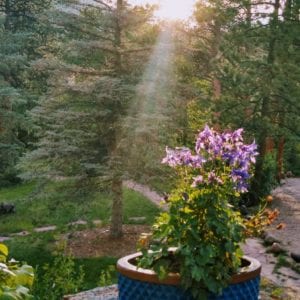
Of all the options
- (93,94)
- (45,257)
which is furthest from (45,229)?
(93,94)

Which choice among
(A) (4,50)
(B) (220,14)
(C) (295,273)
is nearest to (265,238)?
(C) (295,273)

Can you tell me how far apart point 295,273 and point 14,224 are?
561 cm

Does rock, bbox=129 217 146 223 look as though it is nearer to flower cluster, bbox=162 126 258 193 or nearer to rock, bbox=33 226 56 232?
rock, bbox=33 226 56 232

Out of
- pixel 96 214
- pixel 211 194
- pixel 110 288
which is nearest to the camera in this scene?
pixel 211 194

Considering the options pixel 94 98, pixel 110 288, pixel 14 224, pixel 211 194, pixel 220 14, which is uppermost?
pixel 220 14

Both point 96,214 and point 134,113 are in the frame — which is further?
point 96,214

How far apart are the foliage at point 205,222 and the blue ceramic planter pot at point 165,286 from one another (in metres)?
0.06

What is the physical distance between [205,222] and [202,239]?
106 millimetres

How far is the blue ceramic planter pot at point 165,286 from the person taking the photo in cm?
314

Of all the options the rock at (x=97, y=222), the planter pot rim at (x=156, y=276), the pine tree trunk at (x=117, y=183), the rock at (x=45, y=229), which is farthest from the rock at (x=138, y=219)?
the planter pot rim at (x=156, y=276)

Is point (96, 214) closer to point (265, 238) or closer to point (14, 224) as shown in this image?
point (14, 224)

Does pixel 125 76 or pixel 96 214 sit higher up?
pixel 125 76

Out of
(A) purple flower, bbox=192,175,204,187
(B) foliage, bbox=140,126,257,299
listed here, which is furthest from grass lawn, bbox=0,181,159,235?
(A) purple flower, bbox=192,175,204,187

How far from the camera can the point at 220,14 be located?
11.5m
